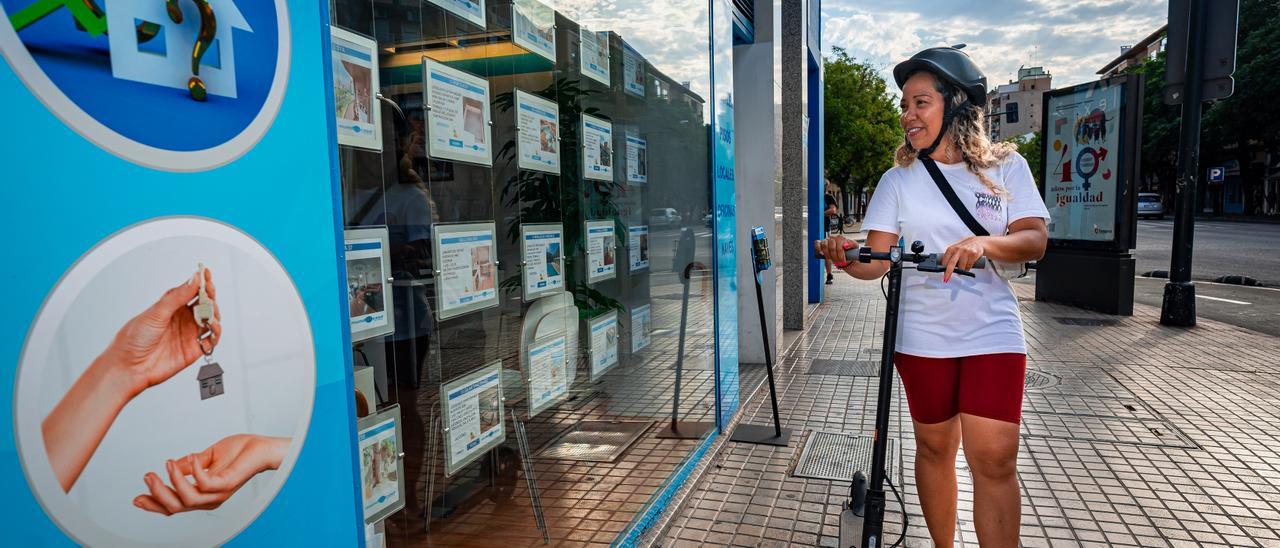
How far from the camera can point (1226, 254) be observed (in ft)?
61.3

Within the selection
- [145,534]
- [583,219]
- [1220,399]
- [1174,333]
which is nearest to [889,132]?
[1174,333]

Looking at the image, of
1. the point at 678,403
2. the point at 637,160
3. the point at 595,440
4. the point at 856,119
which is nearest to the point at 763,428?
the point at 678,403

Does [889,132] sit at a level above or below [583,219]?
above

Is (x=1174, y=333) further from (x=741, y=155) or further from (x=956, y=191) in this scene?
(x=956, y=191)

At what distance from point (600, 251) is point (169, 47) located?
256cm

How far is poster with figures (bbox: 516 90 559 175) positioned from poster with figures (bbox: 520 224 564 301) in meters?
0.25

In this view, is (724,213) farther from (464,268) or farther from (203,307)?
(203,307)

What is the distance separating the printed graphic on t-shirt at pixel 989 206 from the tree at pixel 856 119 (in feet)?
116

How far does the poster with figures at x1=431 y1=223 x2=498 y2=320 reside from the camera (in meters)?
2.43

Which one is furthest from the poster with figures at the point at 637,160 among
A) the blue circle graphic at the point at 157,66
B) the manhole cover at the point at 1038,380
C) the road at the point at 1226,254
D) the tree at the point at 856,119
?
the tree at the point at 856,119

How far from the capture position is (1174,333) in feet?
28.2

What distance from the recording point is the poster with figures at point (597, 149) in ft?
11.6

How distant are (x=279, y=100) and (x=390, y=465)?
3.88 ft

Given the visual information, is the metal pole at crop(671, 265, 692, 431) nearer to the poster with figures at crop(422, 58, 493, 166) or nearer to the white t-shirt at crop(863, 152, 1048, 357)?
the white t-shirt at crop(863, 152, 1048, 357)
